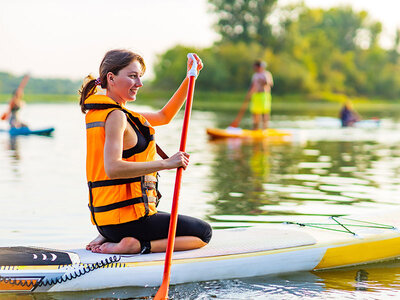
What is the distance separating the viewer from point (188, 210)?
7.05 metres

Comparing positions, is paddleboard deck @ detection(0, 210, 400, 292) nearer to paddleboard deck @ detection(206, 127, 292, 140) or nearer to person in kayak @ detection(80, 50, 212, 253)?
person in kayak @ detection(80, 50, 212, 253)

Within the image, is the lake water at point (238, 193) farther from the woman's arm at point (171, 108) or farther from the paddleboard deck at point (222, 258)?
the woman's arm at point (171, 108)

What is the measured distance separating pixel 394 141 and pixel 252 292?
1303cm

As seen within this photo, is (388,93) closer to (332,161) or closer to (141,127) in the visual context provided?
(332,161)

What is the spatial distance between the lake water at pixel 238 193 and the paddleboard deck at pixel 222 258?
0.23 feet

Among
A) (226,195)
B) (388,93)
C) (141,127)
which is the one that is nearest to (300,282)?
(141,127)

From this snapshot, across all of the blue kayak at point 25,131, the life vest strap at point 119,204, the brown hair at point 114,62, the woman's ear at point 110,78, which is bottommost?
the blue kayak at point 25,131

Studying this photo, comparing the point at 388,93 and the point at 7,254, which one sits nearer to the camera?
the point at 7,254

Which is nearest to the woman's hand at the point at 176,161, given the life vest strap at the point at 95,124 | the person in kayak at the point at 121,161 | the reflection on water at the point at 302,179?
the person in kayak at the point at 121,161

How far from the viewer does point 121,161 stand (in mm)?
3914

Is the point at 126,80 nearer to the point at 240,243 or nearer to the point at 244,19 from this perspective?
the point at 240,243

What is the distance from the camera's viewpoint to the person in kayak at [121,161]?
396cm

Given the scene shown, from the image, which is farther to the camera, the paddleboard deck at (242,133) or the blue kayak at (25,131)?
the blue kayak at (25,131)

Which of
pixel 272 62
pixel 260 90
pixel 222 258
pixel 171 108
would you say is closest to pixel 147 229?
pixel 222 258
